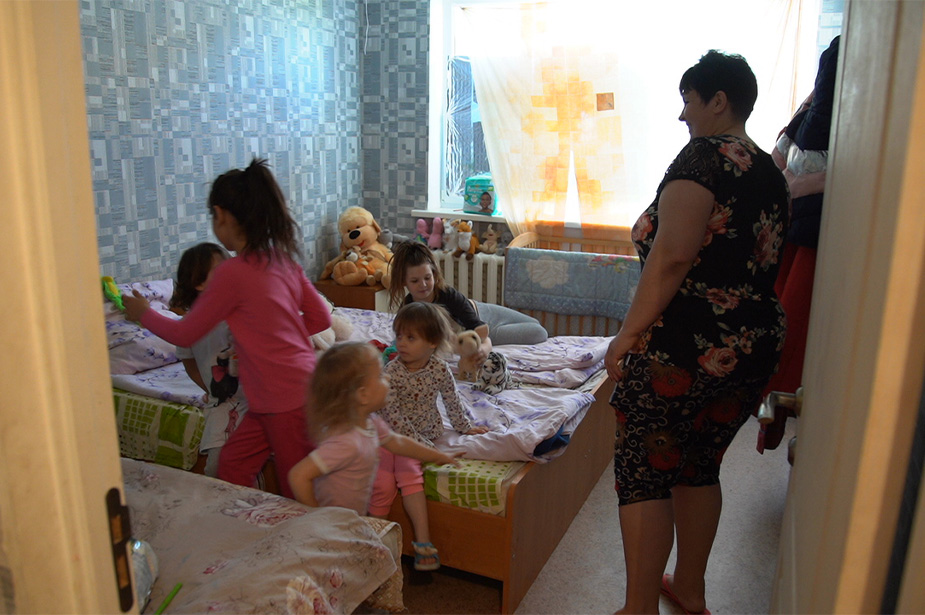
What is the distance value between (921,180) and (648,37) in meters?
3.87

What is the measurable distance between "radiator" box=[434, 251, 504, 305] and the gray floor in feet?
5.51

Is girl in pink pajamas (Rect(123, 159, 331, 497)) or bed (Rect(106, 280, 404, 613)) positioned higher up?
girl in pink pajamas (Rect(123, 159, 331, 497))

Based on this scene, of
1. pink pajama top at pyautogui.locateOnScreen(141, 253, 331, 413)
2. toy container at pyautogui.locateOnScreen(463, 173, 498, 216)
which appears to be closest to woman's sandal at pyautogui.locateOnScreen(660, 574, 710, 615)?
pink pajama top at pyautogui.locateOnScreen(141, 253, 331, 413)

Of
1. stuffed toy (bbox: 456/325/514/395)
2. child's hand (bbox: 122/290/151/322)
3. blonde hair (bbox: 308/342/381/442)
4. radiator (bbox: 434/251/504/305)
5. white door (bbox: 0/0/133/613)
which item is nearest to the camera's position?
white door (bbox: 0/0/133/613)

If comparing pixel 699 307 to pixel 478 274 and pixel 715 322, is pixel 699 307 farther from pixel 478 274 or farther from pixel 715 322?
pixel 478 274

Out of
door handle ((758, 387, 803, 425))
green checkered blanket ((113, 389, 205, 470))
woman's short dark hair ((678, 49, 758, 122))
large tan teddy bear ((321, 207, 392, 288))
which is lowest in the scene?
green checkered blanket ((113, 389, 205, 470))

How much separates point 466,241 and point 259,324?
2.62 metres

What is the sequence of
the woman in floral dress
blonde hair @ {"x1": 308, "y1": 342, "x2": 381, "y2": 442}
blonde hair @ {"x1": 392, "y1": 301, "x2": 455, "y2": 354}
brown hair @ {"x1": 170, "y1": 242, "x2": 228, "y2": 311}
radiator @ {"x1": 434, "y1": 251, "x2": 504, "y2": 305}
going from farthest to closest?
radiator @ {"x1": 434, "y1": 251, "x2": 504, "y2": 305}, brown hair @ {"x1": 170, "y1": 242, "x2": 228, "y2": 311}, blonde hair @ {"x1": 392, "y1": 301, "x2": 455, "y2": 354}, blonde hair @ {"x1": 308, "y1": 342, "x2": 381, "y2": 442}, the woman in floral dress

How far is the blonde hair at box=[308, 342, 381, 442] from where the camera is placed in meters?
1.72

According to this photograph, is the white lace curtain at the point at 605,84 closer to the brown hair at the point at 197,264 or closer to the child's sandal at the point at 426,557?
the brown hair at the point at 197,264

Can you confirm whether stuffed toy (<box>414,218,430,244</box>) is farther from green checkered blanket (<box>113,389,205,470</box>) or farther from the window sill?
green checkered blanket (<box>113,389,205,470</box>)

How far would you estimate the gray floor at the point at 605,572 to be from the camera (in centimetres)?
209

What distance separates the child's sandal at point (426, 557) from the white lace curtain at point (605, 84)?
2.65 metres

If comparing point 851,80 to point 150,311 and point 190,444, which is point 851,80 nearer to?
point 150,311
